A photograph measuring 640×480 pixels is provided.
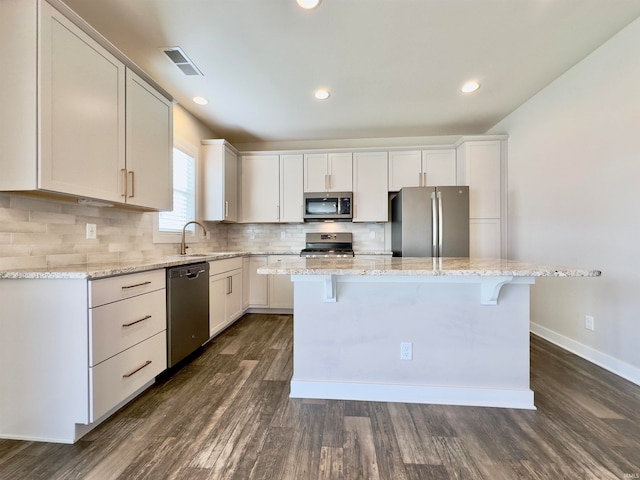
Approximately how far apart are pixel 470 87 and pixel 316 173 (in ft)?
6.81

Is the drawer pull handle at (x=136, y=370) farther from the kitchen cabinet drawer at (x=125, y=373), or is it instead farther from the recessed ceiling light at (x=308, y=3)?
the recessed ceiling light at (x=308, y=3)

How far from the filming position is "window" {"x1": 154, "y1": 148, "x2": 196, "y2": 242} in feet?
9.53

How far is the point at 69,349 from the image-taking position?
1426 mm

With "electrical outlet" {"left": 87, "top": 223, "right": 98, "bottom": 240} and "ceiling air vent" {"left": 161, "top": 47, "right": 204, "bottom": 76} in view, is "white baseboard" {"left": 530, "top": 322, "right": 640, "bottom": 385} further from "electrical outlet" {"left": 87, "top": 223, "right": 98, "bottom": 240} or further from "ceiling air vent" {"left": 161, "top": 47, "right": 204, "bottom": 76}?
"ceiling air vent" {"left": 161, "top": 47, "right": 204, "bottom": 76}

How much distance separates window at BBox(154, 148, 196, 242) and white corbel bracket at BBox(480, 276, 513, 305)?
9.35 feet

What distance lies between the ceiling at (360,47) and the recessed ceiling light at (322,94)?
0.07 meters

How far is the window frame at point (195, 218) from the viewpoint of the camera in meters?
2.77

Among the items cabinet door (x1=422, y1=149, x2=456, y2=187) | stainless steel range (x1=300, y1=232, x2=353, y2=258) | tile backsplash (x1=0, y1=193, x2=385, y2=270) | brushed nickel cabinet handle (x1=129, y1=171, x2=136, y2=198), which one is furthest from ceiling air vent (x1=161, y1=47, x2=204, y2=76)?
cabinet door (x1=422, y1=149, x2=456, y2=187)

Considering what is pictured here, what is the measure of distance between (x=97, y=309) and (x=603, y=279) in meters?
3.54

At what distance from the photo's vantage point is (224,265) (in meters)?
3.11

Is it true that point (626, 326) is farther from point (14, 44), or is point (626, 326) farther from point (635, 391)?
point (14, 44)

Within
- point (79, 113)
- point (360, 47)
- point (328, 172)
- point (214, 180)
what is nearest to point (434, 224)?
point (328, 172)

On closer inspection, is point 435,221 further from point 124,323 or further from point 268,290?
point 124,323

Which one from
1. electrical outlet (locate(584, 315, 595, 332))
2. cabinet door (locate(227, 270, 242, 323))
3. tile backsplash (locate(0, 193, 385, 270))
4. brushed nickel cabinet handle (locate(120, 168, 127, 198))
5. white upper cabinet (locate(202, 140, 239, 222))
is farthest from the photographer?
white upper cabinet (locate(202, 140, 239, 222))
